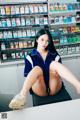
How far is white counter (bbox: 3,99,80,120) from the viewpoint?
1.34 metres

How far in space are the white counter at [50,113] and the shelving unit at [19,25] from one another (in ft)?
6.68

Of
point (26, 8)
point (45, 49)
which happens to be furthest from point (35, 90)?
point (26, 8)

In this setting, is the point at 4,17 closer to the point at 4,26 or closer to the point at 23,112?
the point at 4,26

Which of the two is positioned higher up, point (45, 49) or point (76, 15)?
point (76, 15)

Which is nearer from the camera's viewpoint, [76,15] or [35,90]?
[35,90]

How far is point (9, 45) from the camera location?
10.9ft

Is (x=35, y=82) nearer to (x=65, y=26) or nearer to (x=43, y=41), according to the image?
(x=43, y=41)

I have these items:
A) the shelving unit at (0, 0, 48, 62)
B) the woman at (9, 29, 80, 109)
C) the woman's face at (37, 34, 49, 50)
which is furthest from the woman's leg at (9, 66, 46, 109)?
the shelving unit at (0, 0, 48, 62)

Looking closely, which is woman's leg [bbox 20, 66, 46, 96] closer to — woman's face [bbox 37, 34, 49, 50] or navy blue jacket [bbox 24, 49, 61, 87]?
navy blue jacket [bbox 24, 49, 61, 87]

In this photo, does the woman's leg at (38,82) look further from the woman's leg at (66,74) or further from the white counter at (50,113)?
the white counter at (50,113)

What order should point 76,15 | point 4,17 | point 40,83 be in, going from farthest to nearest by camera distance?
1. point 76,15
2. point 4,17
3. point 40,83

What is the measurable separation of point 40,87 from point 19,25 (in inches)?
51.3

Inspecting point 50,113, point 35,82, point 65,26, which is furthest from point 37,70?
point 65,26

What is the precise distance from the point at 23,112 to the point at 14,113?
0.17ft
